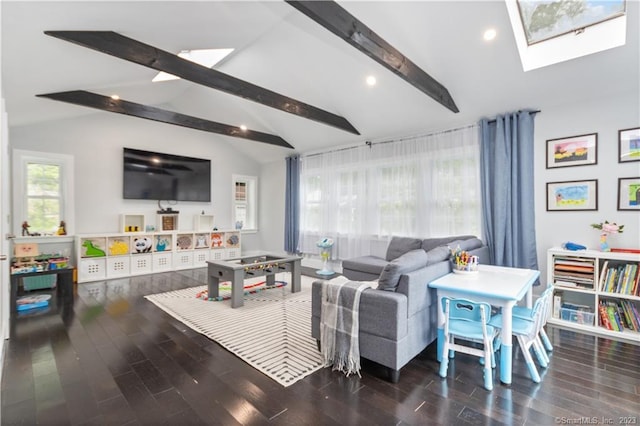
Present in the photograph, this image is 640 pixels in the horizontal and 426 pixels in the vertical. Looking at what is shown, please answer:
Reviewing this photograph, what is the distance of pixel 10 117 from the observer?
4133 mm

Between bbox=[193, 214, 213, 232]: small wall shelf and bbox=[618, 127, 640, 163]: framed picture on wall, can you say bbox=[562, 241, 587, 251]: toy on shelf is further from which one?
bbox=[193, 214, 213, 232]: small wall shelf

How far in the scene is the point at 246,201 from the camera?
305 inches

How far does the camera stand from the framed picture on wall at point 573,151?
11.0ft

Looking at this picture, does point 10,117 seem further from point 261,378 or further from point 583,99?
point 583,99

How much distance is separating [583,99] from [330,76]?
310 centimetres

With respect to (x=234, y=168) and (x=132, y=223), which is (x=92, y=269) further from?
(x=234, y=168)

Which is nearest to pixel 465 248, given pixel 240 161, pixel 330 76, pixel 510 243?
pixel 510 243

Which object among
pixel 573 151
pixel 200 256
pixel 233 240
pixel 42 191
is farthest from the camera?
pixel 233 240

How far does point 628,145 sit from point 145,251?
7176 millimetres

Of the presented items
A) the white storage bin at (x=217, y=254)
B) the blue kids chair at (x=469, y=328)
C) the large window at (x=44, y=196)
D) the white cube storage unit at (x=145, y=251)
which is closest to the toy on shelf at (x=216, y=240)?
the white cube storage unit at (x=145, y=251)

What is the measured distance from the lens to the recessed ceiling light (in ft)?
9.65

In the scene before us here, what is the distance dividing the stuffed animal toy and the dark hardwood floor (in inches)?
111

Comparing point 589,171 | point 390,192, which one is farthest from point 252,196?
point 589,171

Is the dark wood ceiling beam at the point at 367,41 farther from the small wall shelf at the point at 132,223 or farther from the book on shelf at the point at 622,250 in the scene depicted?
the small wall shelf at the point at 132,223
